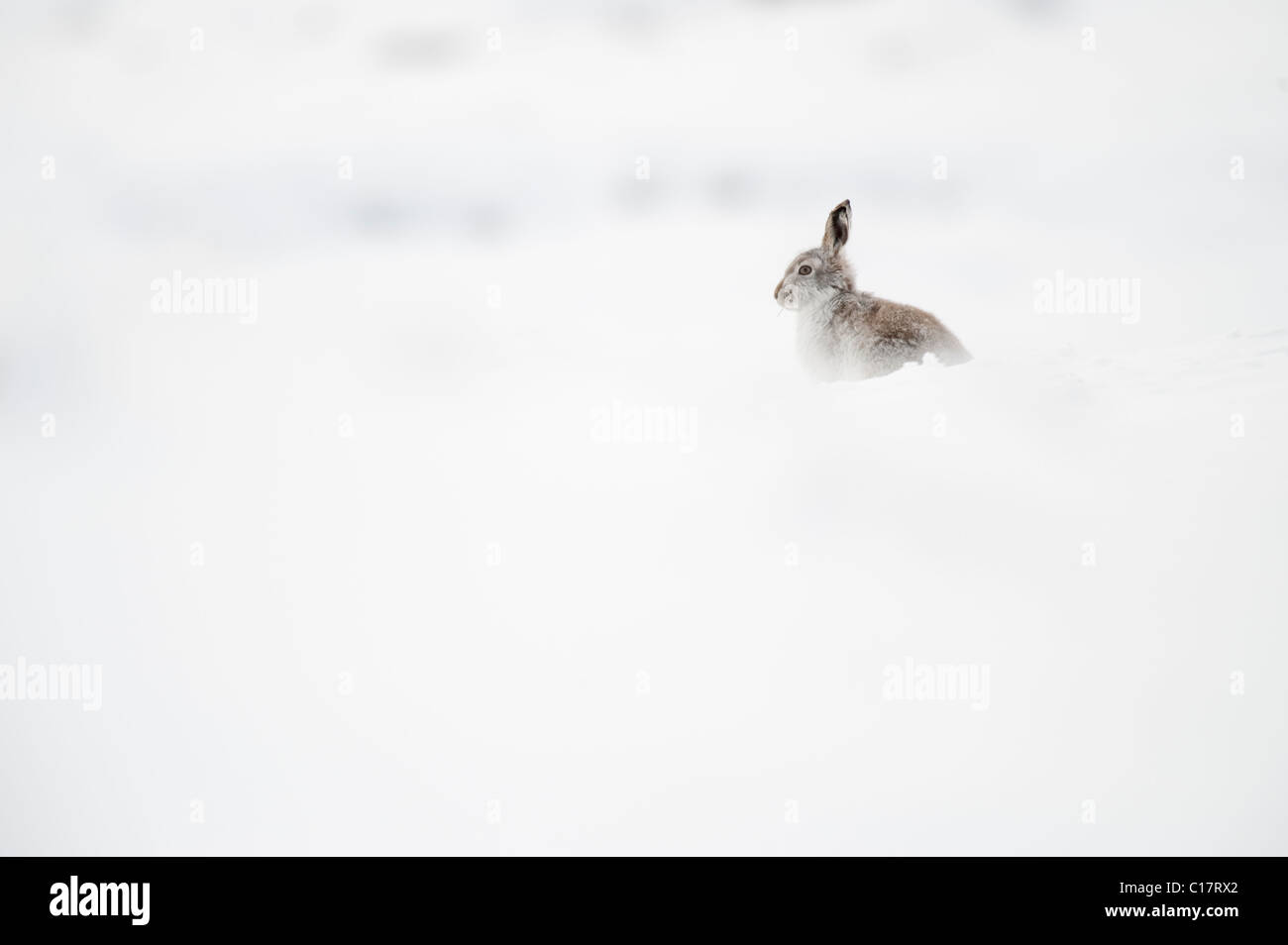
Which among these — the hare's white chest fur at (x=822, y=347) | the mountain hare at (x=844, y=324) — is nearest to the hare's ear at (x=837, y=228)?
the mountain hare at (x=844, y=324)

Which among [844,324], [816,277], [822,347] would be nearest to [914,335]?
[844,324]

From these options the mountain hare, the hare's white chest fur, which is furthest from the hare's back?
the hare's white chest fur

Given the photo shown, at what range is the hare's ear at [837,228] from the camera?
638 centimetres

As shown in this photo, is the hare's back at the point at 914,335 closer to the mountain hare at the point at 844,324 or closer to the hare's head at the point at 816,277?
the mountain hare at the point at 844,324

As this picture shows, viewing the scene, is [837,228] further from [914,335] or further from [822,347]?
[914,335]

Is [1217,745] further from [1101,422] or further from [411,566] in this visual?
[411,566]

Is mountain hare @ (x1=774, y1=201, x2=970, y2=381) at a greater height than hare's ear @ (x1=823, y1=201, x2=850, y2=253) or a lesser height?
lesser

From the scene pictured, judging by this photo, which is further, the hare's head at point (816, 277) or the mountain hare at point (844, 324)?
the hare's head at point (816, 277)

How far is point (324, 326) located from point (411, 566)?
237 cm

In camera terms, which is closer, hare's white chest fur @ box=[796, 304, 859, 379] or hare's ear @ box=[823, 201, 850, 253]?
hare's white chest fur @ box=[796, 304, 859, 379]

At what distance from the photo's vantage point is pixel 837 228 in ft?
21.0

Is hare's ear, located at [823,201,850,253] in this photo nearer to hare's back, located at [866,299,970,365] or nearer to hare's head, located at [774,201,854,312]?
hare's head, located at [774,201,854,312]

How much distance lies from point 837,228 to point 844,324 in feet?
2.38

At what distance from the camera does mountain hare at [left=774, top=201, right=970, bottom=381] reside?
5.74 meters
